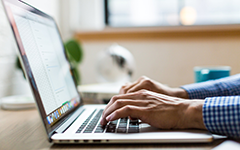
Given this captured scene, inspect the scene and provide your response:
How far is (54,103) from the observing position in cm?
55

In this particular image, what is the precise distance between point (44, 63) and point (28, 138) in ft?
0.58

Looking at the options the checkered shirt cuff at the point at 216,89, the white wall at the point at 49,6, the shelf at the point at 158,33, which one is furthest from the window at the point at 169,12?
the checkered shirt cuff at the point at 216,89

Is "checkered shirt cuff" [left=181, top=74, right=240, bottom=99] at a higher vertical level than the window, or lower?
lower

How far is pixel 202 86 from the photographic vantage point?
800 mm

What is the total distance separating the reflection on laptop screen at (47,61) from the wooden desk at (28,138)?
5cm

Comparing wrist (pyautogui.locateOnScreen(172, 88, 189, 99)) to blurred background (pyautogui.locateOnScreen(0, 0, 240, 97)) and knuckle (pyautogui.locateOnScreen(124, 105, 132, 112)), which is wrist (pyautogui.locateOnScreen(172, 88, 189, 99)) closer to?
knuckle (pyautogui.locateOnScreen(124, 105, 132, 112))

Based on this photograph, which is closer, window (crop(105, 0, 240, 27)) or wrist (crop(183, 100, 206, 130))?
wrist (crop(183, 100, 206, 130))

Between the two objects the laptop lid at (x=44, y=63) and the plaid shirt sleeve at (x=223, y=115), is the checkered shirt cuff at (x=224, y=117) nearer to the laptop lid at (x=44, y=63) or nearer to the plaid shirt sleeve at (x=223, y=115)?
the plaid shirt sleeve at (x=223, y=115)

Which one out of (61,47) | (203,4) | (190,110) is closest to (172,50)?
(203,4)

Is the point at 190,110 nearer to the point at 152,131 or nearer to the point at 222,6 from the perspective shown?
the point at 152,131

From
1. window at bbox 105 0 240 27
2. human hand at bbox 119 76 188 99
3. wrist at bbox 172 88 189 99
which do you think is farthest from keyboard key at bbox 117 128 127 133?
window at bbox 105 0 240 27

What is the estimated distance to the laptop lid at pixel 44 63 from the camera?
459 millimetres

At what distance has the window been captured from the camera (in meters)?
1.96

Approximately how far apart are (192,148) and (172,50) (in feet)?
4.77
